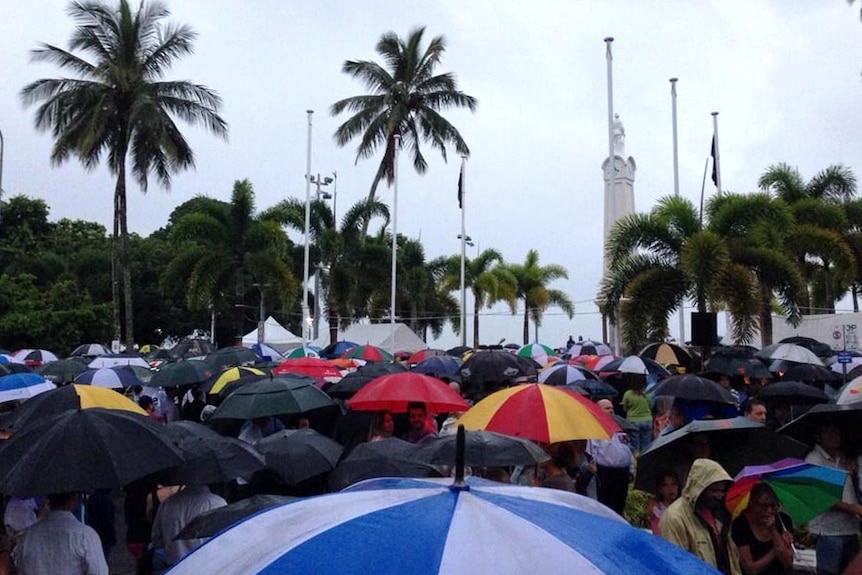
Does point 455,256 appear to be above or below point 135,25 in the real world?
below

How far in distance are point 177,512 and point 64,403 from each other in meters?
2.37

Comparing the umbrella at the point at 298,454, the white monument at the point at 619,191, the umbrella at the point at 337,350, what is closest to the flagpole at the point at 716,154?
the white monument at the point at 619,191

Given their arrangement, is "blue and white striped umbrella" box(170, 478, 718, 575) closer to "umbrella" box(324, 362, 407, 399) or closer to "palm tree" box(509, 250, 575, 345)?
"umbrella" box(324, 362, 407, 399)

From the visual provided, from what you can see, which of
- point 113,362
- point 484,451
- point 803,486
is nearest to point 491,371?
point 113,362

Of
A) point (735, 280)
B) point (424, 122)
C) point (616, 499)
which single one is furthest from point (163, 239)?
point (616, 499)

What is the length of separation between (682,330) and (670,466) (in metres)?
23.3

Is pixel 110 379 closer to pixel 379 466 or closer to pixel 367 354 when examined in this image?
pixel 367 354

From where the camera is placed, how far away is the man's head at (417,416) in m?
8.69

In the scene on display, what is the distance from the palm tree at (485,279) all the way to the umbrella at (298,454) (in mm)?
38864

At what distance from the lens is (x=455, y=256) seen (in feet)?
162

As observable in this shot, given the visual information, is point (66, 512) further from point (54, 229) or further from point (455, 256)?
point (54, 229)

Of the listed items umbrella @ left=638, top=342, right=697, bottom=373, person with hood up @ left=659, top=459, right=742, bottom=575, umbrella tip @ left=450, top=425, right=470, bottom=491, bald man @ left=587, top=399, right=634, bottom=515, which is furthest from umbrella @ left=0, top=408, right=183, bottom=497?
umbrella @ left=638, top=342, right=697, bottom=373

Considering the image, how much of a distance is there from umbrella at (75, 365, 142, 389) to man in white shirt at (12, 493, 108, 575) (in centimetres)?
987

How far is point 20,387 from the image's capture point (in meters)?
11.0
